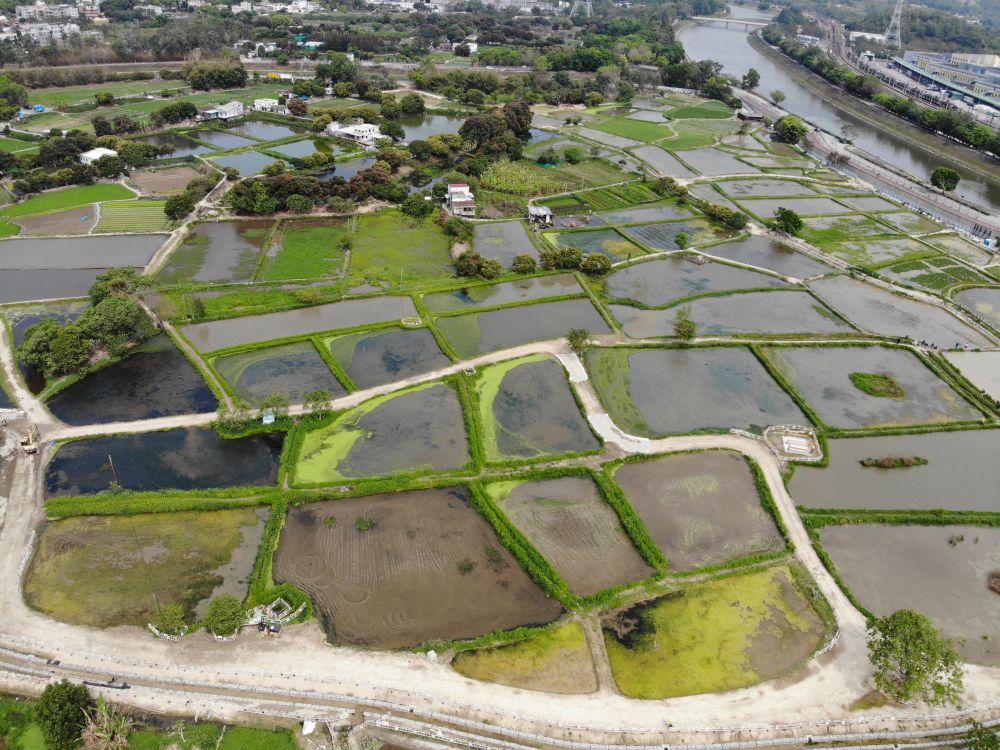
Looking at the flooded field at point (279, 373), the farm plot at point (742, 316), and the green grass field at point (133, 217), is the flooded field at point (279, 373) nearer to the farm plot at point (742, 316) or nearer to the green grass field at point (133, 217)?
the farm plot at point (742, 316)

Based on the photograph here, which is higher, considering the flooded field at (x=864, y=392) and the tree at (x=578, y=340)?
the tree at (x=578, y=340)

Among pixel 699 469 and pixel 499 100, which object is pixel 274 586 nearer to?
pixel 699 469

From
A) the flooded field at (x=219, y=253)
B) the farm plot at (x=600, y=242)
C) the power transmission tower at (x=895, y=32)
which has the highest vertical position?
the power transmission tower at (x=895, y=32)

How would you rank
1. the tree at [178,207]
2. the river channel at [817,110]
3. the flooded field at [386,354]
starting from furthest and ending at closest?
1. the river channel at [817,110]
2. the tree at [178,207]
3. the flooded field at [386,354]

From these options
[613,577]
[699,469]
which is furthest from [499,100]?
[613,577]

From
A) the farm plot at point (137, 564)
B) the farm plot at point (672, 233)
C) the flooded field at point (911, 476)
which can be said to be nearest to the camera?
the farm plot at point (137, 564)

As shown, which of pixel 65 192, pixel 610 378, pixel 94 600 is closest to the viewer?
pixel 94 600

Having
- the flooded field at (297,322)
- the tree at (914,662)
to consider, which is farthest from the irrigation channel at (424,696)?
the flooded field at (297,322)

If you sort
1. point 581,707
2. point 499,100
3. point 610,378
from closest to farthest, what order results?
Result: 1. point 581,707
2. point 610,378
3. point 499,100
